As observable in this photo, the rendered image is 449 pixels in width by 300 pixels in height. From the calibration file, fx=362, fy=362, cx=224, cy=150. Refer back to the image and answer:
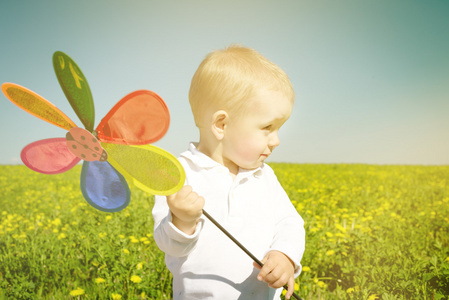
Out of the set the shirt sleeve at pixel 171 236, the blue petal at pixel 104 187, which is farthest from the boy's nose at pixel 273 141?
the blue petal at pixel 104 187

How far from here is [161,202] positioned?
1.25 meters

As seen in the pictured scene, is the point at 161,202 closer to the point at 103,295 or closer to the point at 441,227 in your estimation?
the point at 103,295

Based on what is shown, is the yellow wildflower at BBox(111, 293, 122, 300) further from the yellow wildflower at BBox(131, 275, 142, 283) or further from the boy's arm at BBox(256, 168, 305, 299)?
the boy's arm at BBox(256, 168, 305, 299)

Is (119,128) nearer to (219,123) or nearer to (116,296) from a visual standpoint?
(219,123)

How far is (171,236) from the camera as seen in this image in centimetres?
111

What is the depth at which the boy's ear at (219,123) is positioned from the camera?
4.14 feet

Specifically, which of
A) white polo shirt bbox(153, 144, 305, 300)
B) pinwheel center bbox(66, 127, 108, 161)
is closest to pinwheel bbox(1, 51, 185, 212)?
pinwheel center bbox(66, 127, 108, 161)

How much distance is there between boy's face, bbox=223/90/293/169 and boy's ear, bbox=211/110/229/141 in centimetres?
2

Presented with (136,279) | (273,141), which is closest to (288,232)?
(273,141)

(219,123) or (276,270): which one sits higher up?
(219,123)

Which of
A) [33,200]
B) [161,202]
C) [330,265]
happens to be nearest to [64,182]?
[33,200]

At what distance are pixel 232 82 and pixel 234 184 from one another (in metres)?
0.36

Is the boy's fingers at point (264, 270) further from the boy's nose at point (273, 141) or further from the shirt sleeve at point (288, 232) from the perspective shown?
the boy's nose at point (273, 141)

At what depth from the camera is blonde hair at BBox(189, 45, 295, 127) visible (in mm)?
1249
